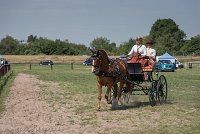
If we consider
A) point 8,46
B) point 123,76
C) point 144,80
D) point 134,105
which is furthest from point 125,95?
point 8,46

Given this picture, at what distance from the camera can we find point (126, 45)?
125 m

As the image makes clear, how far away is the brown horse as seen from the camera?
1306 centimetres

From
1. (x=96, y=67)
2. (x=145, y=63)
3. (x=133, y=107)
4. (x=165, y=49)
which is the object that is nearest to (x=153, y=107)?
(x=133, y=107)

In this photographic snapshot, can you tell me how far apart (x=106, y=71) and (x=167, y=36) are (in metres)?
114

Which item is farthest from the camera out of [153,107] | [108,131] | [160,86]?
[160,86]

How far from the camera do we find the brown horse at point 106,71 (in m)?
13.1

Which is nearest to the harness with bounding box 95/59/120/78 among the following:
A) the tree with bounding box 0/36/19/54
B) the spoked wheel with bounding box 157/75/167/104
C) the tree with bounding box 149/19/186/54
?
the spoked wheel with bounding box 157/75/167/104

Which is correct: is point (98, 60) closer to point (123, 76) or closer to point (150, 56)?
point (123, 76)

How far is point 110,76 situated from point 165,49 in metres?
102

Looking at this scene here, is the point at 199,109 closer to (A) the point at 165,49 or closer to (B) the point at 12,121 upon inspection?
(B) the point at 12,121

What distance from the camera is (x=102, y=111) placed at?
526 inches

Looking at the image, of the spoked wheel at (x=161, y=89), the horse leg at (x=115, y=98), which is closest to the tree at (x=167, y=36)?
the spoked wheel at (x=161, y=89)

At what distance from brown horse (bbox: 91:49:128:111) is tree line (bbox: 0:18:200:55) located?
9169cm

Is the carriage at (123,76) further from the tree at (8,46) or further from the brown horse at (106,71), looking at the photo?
the tree at (8,46)
